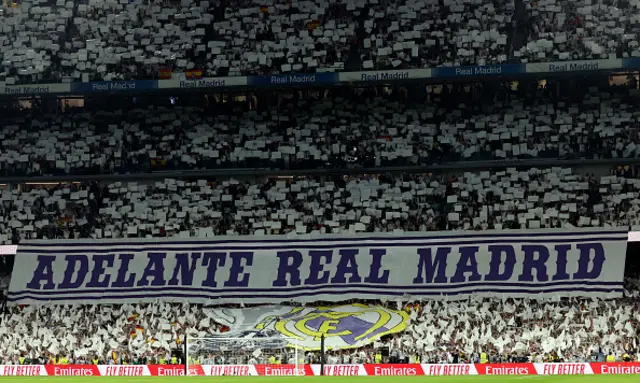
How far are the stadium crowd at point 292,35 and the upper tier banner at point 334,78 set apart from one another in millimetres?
374

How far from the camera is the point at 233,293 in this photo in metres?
43.6

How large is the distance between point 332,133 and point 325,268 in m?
7.46

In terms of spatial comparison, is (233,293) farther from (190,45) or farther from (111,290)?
(190,45)

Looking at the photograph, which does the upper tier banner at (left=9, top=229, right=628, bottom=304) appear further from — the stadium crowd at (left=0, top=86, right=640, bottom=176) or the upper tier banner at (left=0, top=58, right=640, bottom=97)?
the upper tier banner at (left=0, top=58, right=640, bottom=97)

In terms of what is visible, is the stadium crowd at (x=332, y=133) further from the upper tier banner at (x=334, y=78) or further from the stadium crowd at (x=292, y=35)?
the stadium crowd at (x=292, y=35)

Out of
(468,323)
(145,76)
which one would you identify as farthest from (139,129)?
(468,323)

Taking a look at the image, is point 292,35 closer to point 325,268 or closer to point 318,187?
point 318,187

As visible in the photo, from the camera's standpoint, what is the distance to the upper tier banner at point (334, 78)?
46.0 meters

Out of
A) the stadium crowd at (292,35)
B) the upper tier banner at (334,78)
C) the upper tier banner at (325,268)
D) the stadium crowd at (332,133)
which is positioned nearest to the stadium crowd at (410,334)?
the upper tier banner at (325,268)

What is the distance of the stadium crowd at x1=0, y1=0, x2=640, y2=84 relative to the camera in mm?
47375

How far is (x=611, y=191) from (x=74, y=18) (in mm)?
24755

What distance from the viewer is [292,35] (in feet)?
162

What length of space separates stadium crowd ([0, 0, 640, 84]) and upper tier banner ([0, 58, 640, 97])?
37 cm

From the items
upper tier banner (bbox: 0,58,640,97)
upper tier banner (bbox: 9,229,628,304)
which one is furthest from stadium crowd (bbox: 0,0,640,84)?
upper tier banner (bbox: 9,229,628,304)
